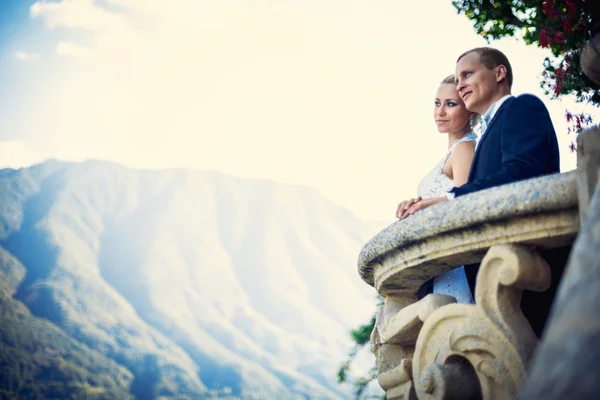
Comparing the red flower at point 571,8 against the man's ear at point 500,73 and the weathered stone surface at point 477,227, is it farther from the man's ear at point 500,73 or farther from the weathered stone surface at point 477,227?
the weathered stone surface at point 477,227

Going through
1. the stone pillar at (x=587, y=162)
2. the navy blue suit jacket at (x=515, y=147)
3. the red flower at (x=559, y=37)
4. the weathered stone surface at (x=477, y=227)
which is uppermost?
the red flower at (x=559, y=37)

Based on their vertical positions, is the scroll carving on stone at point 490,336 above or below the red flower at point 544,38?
below

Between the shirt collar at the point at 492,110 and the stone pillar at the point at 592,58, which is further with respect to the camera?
the shirt collar at the point at 492,110

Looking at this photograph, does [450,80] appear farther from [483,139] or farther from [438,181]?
[483,139]

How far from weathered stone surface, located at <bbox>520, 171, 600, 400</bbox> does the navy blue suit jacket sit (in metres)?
1.11

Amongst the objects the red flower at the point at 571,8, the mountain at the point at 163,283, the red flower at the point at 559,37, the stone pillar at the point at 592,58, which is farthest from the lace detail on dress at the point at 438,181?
the mountain at the point at 163,283

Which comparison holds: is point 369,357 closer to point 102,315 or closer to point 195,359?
point 195,359

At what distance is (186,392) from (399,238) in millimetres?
42490

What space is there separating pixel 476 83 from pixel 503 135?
1.67 ft

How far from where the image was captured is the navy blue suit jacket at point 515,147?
1.96 m

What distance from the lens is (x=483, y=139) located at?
2293mm

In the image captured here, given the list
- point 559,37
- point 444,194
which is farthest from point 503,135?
point 559,37

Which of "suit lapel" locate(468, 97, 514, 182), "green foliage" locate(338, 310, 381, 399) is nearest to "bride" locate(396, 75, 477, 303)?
"suit lapel" locate(468, 97, 514, 182)

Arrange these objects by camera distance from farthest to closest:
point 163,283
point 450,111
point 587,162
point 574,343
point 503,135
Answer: point 163,283 < point 450,111 < point 503,135 < point 587,162 < point 574,343
